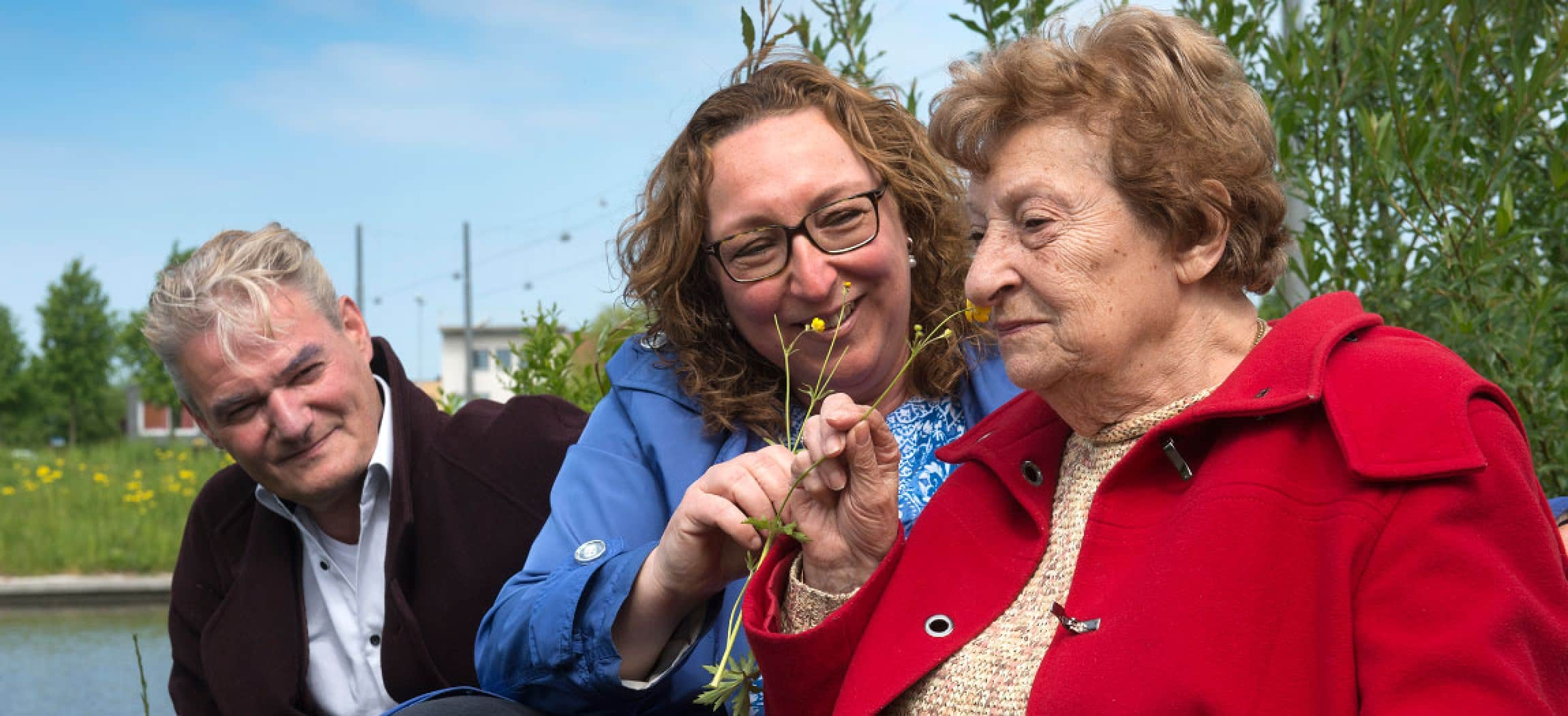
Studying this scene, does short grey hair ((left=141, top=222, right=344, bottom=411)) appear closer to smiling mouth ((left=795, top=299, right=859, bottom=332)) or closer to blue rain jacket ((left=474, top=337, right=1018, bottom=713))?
blue rain jacket ((left=474, top=337, right=1018, bottom=713))

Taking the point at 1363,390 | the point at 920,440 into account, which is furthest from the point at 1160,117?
the point at 920,440

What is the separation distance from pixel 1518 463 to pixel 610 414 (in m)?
1.72

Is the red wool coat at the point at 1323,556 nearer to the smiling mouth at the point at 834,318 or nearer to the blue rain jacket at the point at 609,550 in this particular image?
the blue rain jacket at the point at 609,550

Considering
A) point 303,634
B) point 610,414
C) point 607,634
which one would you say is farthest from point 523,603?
point 303,634

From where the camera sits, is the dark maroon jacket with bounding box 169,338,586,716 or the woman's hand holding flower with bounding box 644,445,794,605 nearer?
the woman's hand holding flower with bounding box 644,445,794,605

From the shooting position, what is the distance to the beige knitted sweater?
76.0 inches

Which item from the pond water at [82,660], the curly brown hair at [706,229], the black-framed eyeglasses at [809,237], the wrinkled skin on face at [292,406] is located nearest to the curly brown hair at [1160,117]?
the black-framed eyeglasses at [809,237]

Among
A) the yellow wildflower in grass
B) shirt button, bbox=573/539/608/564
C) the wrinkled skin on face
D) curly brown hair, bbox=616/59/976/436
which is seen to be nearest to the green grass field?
the wrinkled skin on face

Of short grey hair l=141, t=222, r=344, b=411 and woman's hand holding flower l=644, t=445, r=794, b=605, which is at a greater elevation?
short grey hair l=141, t=222, r=344, b=411

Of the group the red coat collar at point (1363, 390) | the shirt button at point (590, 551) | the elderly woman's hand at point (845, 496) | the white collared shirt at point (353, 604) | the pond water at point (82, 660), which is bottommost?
the pond water at point (82, 660)

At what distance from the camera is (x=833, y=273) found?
2615 millimetres

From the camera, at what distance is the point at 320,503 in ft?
11.5

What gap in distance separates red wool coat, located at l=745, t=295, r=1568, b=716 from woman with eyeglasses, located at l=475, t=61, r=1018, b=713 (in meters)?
0.62

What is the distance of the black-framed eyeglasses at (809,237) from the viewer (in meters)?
2.64
